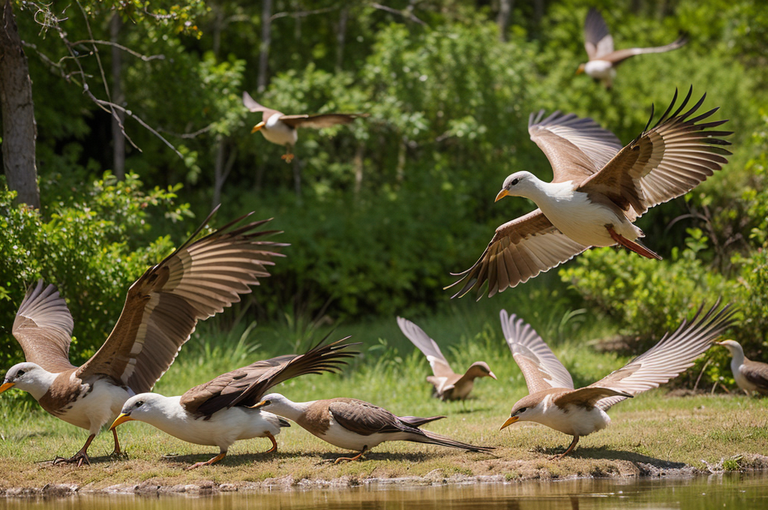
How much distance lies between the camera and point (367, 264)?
14.3 m

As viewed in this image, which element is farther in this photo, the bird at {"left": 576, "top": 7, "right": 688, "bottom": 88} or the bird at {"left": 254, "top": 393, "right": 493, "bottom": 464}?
the bird at {"left": 576, "top": 7, "right": 688, "bottom": 88}

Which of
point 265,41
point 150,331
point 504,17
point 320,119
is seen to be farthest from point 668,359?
point 504,17

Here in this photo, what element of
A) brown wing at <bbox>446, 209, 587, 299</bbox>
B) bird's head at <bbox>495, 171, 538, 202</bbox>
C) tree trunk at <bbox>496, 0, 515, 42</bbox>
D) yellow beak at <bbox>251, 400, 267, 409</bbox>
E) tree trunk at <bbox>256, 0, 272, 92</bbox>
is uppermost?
tree trunk at <bbox>496, 0, 515, 42</bbox>

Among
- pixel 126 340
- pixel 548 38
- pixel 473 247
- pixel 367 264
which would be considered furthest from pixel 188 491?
pixel 548 38

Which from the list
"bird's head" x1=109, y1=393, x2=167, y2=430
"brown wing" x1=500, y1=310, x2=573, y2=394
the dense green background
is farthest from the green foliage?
"brown wing" x1=500, y1=310, x2=573, y2=394

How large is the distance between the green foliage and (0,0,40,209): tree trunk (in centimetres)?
44

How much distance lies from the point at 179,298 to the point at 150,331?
1.30 ft

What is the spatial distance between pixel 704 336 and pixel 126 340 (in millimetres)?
4940

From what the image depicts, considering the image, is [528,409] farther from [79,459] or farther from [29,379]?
[29,379]

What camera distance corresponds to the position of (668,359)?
6.52m

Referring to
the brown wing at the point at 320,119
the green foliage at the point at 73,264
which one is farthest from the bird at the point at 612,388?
the green foliage at the point at 73,264

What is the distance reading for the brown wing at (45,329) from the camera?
699cm

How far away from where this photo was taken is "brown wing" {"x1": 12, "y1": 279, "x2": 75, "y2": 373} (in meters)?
6.99

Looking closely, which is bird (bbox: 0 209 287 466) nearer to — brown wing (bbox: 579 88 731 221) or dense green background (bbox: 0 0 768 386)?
dense green background (bbox: 0 0 768 386)
